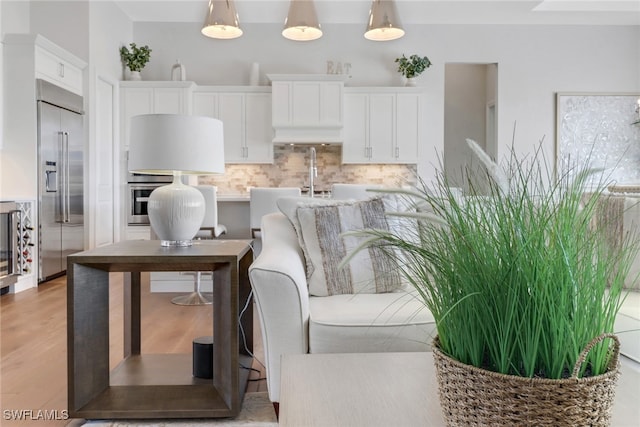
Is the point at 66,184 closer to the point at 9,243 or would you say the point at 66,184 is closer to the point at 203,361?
the point at 9,243

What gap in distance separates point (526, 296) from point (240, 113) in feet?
21.3

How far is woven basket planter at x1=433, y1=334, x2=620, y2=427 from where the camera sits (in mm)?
665

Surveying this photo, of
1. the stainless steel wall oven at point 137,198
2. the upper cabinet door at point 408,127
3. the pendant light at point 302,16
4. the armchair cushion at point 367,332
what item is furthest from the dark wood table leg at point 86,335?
the upper cabinet door at point 408,127

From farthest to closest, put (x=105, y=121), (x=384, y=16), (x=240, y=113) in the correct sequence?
(x=240, y=113)
(x=105, y=121)
(x=384, y=16)

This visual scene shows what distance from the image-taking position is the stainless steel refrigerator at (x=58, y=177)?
482 centimetres

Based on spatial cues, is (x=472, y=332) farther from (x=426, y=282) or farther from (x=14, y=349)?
(x=14, y=349)

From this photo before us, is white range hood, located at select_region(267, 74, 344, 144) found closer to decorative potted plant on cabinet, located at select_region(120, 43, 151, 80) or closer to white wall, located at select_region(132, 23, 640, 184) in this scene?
white wall, located at select_region(132, 23, 640, 184)

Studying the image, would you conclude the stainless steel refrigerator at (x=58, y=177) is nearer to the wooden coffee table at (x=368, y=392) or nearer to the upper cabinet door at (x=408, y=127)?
the upper cabinet door at (x=408, y=127)

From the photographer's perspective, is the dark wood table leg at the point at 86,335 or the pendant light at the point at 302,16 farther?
the pendant light at the point at 302,16

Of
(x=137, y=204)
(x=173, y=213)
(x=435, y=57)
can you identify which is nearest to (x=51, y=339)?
(x=173, y=213)

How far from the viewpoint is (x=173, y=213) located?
2.10 m

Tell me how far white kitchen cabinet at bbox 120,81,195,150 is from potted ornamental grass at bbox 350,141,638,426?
646 cm

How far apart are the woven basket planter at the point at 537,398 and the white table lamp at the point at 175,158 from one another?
1573mm

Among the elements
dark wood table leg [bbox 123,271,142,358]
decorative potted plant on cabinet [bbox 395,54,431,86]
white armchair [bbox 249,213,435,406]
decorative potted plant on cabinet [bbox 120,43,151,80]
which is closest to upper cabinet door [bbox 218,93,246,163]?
decorative potted plant on cabinet [bbox 120,43,151,80]
